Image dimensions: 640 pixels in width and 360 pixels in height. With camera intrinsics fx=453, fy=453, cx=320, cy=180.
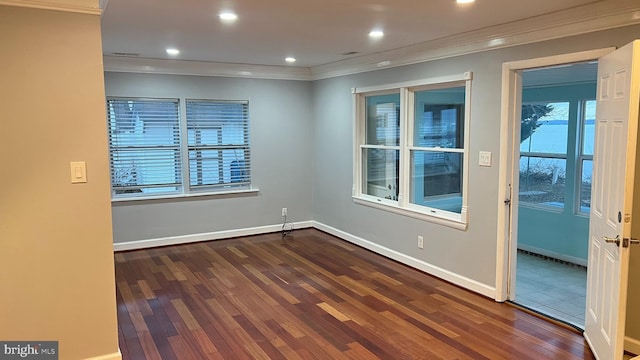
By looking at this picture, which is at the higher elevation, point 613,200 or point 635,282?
point 613,200

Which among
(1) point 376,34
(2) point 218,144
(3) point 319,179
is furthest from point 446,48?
(2) point 218,144

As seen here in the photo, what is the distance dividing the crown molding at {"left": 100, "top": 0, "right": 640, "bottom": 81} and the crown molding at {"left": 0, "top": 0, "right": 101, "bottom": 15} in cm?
289

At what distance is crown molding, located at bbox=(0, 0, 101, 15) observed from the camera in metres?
2.48

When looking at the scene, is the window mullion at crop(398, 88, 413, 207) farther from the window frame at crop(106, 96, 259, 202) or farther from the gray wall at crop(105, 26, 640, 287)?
the window frame at crop(106, 96, 259, 202)

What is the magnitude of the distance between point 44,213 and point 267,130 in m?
4.01

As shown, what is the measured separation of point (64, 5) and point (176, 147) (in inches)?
135

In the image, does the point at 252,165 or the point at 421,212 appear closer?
the point at 421,212

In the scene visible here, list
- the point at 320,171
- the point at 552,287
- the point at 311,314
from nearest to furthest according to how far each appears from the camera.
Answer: the point at 311,314
the point at 552,287
the point at 320,171

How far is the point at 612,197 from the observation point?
8.90 feet

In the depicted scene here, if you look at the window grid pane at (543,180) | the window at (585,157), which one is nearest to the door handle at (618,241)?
the window at (585,157)

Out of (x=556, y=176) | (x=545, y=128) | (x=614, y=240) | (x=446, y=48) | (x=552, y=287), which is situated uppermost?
(x=446, y=48)

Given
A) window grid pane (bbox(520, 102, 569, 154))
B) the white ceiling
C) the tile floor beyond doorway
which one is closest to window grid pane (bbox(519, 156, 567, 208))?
window grid pane (bbox(520, 102, 569, 154))

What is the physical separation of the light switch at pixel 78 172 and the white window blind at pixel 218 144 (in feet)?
10.9

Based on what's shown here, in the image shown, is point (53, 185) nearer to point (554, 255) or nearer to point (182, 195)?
point (182, 195)
